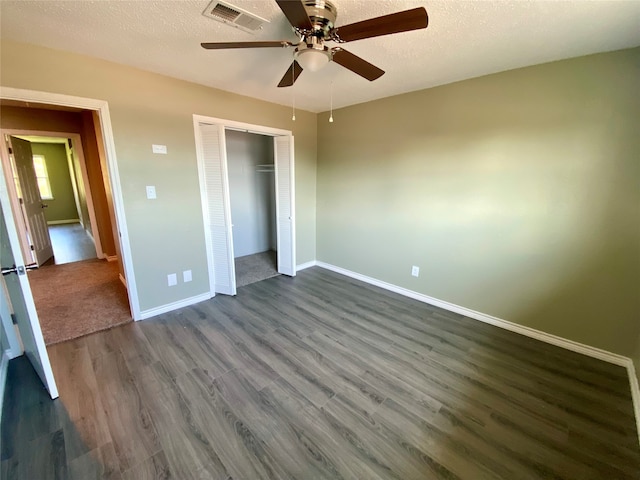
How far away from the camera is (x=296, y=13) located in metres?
1.25

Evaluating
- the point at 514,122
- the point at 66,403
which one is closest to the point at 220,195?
the point at 66,403

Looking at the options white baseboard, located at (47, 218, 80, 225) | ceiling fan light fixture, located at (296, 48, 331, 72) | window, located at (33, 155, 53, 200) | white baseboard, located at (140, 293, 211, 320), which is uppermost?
ceiling fan light fixture, located at (296, 48, 331, 72)

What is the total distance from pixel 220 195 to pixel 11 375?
2.27 metres

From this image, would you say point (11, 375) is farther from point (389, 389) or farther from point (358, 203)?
point (358, 203)

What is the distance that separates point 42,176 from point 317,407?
35.2ft

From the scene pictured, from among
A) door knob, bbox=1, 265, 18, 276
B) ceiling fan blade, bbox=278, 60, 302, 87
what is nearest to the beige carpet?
door knob, bbox=1, 265, 18, 276

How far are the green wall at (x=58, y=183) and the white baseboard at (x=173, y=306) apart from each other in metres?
8.40

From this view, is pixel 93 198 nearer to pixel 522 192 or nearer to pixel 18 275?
pixel 18 275

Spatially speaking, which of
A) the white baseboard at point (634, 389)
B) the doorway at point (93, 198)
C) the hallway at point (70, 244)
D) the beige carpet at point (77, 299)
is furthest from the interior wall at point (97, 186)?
the white baseboard at point (634, 389)

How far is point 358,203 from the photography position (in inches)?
149

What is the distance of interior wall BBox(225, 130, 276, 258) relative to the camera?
4.68 m

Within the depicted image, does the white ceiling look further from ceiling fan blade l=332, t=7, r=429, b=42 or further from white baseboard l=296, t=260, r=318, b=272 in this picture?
white baseboard l=296, t=260, r=318, b=272

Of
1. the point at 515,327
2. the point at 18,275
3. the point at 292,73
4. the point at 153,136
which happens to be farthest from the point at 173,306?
the point at 515,327

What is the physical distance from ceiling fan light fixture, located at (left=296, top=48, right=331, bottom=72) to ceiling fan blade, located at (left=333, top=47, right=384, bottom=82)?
77mm
